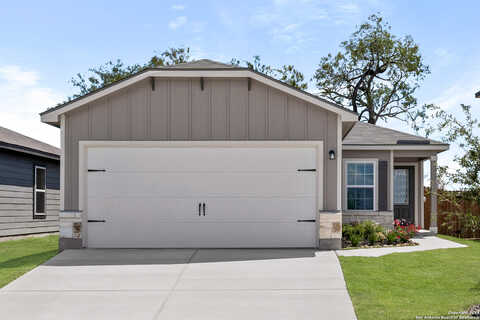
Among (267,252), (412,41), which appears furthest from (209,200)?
(412,41)

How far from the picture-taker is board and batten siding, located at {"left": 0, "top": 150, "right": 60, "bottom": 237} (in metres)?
14.7

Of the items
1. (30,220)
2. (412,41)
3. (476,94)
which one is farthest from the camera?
(412,41)

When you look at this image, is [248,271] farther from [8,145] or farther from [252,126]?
[8,145]

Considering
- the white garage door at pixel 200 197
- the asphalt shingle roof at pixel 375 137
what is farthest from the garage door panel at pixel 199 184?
the asphalt shingle roof at pixel 375 137

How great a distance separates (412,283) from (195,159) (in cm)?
519

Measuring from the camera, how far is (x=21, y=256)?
11023mm

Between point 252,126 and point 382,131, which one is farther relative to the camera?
point 382,131

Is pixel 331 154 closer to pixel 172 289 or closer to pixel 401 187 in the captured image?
pixel 172 289

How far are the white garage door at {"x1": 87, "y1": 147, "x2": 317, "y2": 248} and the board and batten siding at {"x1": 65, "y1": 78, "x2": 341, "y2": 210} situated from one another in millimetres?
335

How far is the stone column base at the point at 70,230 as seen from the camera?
1101 cm

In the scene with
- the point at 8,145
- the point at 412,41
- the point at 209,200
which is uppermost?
the point at 412,41

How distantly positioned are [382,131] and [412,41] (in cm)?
1513

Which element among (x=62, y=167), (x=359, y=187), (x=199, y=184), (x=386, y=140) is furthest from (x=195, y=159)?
(x=386, y=140)

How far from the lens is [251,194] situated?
11.2 meters
